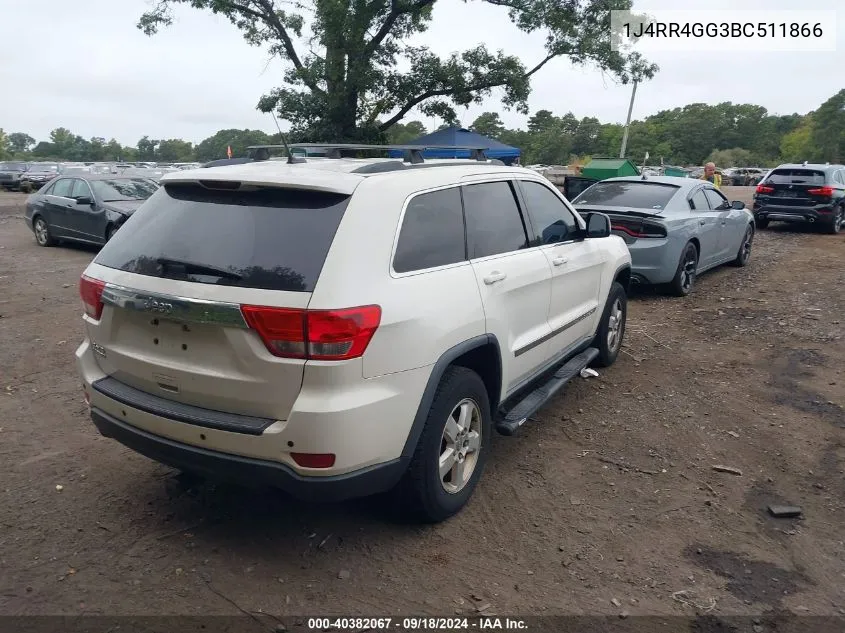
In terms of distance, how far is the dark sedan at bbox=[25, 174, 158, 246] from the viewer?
11.8 m

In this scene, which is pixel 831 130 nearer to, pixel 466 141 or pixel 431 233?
pixel 466 141

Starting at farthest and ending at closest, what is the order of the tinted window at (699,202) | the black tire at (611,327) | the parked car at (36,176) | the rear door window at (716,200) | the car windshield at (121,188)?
the parked car at (36,176), the car windshield at (121,188), the rear door window at (716,200), the tinted window at (699,202), the black tire at (611,327)

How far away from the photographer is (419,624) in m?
2.79

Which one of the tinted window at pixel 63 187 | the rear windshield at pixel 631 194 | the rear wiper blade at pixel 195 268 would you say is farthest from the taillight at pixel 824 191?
the rear wiper blade at pixel 195 268

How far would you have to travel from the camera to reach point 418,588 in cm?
300

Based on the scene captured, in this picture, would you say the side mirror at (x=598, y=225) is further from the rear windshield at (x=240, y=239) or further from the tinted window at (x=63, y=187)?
the tinted window at (x=63, y=187)

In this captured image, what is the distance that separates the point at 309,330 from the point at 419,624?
50.9 inches

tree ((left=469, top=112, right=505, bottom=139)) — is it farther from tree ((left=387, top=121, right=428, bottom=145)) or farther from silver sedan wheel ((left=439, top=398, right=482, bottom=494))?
silver sedan wheel ((left=439, top=398, right=482, bottom=494))

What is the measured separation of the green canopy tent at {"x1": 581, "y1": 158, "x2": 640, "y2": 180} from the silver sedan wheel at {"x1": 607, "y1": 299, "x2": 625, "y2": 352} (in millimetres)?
13559

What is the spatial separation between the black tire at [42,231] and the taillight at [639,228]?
1097cm

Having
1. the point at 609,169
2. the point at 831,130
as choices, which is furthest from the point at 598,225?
the point at 831,130

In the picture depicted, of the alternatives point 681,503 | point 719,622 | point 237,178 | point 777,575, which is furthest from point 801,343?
point 237,178

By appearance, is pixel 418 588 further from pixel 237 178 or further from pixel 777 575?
pixel 237 178

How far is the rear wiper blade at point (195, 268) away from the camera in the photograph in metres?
2.86
